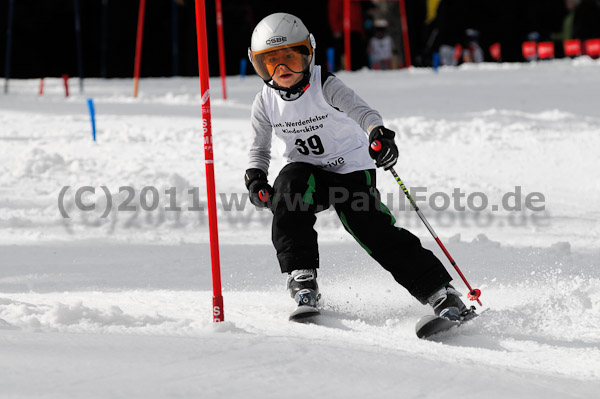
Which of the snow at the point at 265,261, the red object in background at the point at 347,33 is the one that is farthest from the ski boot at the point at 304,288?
the red object in background at the point at 347,33

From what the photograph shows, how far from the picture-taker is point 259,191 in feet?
14.2

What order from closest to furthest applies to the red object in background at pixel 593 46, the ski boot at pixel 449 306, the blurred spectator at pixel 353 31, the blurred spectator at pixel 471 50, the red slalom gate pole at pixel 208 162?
the red slalom gate pole at pixel 208 162 → the ski boot at pixel 449 306 → the blurred spectator at pixel 353 31 → the red object in background at pixel 593 46 → the blurred spectator at pixel 471 50

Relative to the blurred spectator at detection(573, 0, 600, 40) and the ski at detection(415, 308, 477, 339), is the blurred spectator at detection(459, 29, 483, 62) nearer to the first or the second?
the blurred spectator at detection(573, 0, 600, 40)

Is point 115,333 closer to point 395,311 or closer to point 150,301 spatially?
point 150,301

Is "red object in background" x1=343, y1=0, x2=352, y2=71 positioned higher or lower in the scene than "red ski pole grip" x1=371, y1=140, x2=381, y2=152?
higher

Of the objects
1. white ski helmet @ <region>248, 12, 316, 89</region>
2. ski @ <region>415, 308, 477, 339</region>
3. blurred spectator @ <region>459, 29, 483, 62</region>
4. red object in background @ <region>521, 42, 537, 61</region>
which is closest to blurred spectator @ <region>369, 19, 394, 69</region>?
blurred spectator @ <region>459, 29, 483, 62</region>

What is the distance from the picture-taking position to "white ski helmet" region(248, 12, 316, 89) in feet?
13.8

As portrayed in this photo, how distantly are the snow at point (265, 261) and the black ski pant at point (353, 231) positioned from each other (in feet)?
0.81

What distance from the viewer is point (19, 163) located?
8.43 meters

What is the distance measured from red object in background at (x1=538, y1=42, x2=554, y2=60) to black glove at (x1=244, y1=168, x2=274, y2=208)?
19.0m

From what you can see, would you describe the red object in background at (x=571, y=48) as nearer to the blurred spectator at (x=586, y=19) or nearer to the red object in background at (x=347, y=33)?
the blurred spectator at (x=586, y=19)

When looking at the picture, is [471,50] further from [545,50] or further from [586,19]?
[586,19]

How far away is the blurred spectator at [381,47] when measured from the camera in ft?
59.4

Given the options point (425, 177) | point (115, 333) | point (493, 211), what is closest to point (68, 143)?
point (425, 177)
